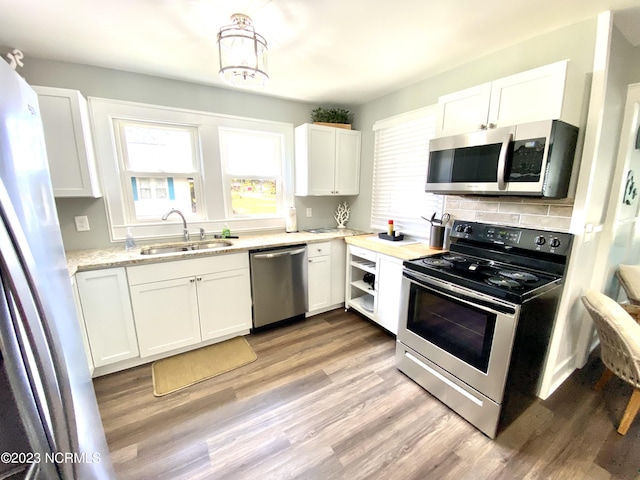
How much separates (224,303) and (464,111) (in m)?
2.52

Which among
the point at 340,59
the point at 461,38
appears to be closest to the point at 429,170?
the point at 461,38

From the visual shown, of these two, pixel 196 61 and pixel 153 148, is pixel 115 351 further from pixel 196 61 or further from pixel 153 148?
pixel 196 61

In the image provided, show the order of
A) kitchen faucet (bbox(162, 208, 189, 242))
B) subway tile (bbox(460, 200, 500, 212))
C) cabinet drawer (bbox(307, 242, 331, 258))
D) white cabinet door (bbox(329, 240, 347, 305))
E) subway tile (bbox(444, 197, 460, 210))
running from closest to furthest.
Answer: subway tile (bbox(460, 200, 500, 212))
subway tile (bbox(444, 197, 460, 210))
kitchen faucet (bbox(162, 208, 189, 242))
cabinet drawer (bbox(307, 242, 331, 258))
white cabinet door (bbox(329, 240, 347, 305))

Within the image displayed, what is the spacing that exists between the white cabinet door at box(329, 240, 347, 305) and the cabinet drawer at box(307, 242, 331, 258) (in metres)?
0.07

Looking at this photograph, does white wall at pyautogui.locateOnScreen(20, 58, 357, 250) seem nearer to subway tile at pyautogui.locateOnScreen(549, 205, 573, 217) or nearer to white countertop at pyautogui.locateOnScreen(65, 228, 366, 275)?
white countertop at pyautogui.locateOnScreen(65, 228, 366, 275)

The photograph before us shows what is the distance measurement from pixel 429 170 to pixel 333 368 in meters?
1.81

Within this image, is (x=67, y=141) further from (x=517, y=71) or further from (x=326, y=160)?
(x=517, y=71)

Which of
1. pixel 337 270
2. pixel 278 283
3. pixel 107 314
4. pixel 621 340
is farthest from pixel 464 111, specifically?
pixel 107 314

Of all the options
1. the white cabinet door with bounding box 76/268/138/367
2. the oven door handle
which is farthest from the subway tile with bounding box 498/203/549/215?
the white cabinet door with bounding box 76/268/138/367

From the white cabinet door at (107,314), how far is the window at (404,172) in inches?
102

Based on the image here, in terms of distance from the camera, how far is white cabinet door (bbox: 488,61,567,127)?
1516 millimetres

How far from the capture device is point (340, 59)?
6.98 ft

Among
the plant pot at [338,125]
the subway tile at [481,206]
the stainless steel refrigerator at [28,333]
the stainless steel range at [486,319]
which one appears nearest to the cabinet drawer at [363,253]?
the stainless steel range at [486,319]

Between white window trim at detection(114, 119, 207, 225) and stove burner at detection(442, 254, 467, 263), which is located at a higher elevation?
white window trim at detection(114, 119, 207, 225)
